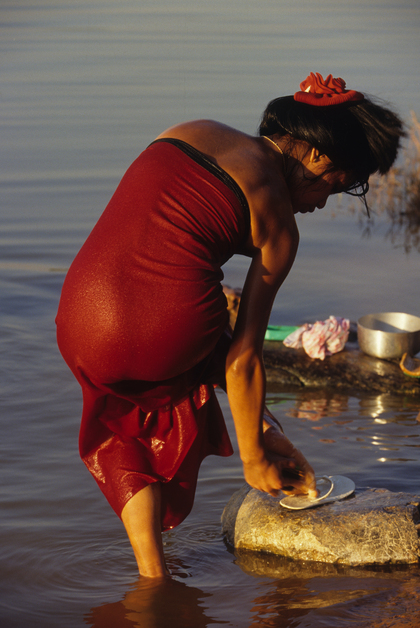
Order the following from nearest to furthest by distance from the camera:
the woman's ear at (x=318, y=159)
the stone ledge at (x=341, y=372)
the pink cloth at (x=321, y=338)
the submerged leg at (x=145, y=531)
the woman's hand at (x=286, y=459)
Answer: the woman's ear at (x=318, y=159), the submerged leg at (x=145, y=531), the woman's hand at (x=286, y=459), the stone ledge at (x=341, y=372), the pink cloth at (x=321, y=338)

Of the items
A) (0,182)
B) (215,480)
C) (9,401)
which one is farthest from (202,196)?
(0,182)

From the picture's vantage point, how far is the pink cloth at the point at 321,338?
17.9 feet

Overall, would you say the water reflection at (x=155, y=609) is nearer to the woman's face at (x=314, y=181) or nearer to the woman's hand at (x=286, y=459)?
the woman's hand at (x=286, y=459)

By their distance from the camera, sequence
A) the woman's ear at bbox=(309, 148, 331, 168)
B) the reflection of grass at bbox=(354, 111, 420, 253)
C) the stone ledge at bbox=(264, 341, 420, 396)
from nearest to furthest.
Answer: the woman's ear at bbox=(309, 148, 331, 168) → the stone ledge at bbox=(264, 341, 420, 396) → the reflection of grass at bbox=(354, 111, 420, 253)

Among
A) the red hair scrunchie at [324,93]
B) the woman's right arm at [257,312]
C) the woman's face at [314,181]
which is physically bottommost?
the woman's right arm at [257,312]

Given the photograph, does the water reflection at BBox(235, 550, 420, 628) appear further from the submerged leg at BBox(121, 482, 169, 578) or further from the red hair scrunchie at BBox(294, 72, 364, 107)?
the red hair scrunchie at BBox(294, 72, 364, 107)

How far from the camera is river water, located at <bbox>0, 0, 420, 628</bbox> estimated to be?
2990 millimetres

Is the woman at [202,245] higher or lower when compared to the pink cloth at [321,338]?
higher

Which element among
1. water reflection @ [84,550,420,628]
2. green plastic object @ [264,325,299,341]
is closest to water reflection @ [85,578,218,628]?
water reflection @ [84,550,420,628]

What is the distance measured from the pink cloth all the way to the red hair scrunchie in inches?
111

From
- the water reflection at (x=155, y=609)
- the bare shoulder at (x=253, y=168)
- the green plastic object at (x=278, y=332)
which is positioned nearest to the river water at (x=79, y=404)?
the water reflection at (x=155, y=609)

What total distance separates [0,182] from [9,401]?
6912mm

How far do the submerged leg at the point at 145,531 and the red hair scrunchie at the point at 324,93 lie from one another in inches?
63.2

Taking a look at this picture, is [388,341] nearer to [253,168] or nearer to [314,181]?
[314,181]
